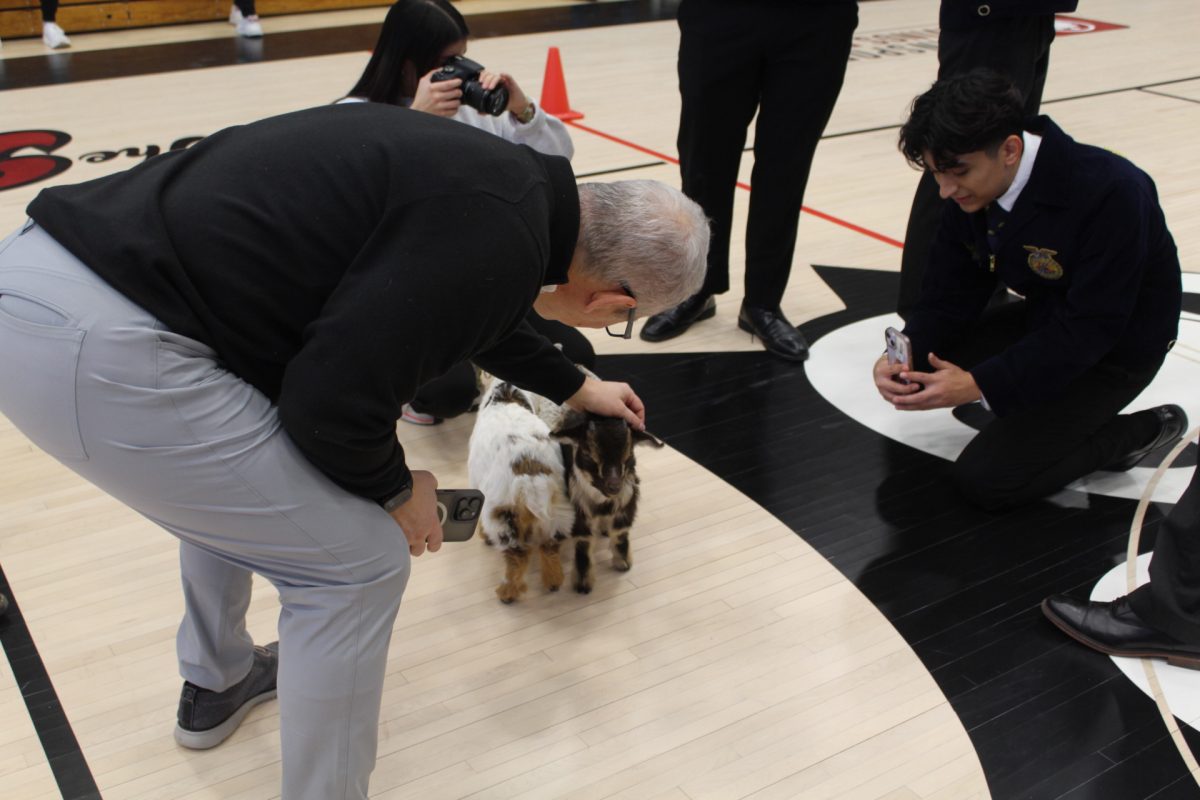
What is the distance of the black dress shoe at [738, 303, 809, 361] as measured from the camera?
3.73 metres

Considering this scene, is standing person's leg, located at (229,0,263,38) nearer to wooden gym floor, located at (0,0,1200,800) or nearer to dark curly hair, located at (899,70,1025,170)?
wooden gym floor, located at (0,0,1200,800)

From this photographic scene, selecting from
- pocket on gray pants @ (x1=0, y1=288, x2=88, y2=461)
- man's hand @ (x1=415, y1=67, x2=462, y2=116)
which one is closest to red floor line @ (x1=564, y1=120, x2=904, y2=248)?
man's hand @ (x1=415, y1=67, x2=462, y2=116)

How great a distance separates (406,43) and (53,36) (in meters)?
7.22

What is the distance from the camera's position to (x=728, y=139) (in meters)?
3.67

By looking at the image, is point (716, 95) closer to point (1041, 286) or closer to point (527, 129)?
point (527, 129)

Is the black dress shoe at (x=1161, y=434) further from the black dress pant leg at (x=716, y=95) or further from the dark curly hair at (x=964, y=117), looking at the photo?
the black dress pant leg at (x=716, y=95)

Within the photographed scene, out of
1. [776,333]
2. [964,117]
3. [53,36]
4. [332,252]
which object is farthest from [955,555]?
[53,36]

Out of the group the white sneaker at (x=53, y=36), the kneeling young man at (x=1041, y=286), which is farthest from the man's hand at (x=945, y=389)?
the white sneaker at (x=53, y=36)

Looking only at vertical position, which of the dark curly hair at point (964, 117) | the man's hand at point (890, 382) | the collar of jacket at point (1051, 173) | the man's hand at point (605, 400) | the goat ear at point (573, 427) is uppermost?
the dark curly hair at point (964, 117)

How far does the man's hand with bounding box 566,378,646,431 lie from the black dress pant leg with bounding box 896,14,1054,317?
1.45m

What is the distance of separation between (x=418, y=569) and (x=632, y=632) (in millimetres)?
576

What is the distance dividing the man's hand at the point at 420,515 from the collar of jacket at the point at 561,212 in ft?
1.27

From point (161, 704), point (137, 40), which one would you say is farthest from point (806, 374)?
point (137, 40)

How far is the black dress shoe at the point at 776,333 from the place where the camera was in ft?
12.2
